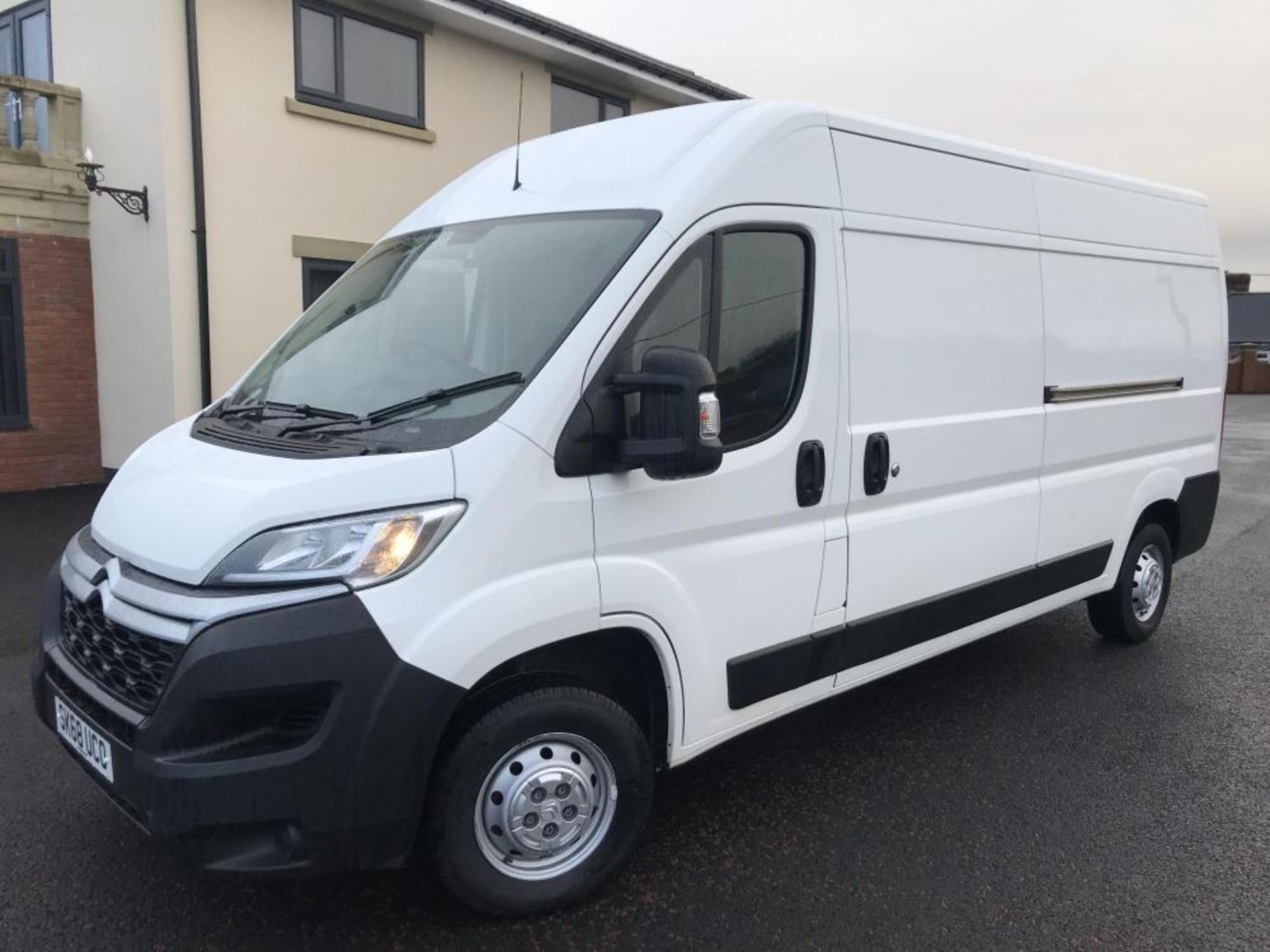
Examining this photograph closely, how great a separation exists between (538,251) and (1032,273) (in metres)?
2.44

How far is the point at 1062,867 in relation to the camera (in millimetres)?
3484

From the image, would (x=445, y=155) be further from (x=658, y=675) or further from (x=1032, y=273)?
(x=658, y=675)

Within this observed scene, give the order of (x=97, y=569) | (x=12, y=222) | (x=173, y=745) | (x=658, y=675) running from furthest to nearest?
(x=12, y=222)
(x=658, y=675)
(x=97, y=569)
(x=173, y=745)

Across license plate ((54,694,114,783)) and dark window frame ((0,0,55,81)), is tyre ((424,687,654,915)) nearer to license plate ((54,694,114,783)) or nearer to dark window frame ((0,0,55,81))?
license plate ((54,694,114,783))

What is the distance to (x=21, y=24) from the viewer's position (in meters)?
11.6

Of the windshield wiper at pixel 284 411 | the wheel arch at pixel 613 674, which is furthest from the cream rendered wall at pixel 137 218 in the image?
the wheel arch at pixel 613 674

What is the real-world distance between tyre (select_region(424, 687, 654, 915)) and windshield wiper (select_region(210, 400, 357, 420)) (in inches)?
40.7

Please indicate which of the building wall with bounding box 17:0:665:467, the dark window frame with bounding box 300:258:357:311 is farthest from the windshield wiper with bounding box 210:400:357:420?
the dark window frame with bounding box 300:258:357:311

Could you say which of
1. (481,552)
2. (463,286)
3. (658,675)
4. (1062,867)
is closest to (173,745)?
(481,552)

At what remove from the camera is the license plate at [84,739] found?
2.79 metres

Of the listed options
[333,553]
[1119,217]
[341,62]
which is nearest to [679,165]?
[333,553]

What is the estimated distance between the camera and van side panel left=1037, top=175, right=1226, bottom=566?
189 inches

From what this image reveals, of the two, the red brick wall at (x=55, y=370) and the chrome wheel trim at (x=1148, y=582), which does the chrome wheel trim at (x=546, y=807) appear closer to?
the chrome wheel trim at (x=1148, y=582)

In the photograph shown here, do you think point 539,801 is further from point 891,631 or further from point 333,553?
point 891,631
